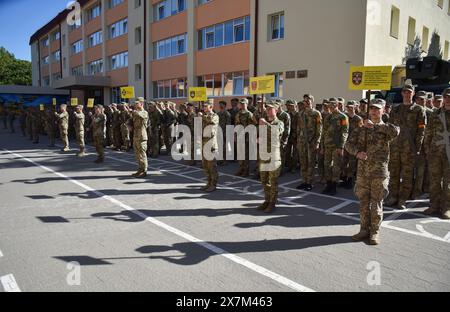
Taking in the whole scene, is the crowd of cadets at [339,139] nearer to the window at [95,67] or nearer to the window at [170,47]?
the window at [170,47]

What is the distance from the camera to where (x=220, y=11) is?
2086 cm

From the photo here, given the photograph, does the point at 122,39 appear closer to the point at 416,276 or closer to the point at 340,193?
the point at 340,193

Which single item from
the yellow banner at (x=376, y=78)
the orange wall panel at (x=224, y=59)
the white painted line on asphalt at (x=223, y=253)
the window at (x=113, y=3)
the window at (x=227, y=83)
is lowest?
the white painted line on asphalt at (x=223, y=253)

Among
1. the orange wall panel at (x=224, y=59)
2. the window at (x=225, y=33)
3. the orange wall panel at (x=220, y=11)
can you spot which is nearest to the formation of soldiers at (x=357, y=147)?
the orange wall panel at (x=224, y=59)

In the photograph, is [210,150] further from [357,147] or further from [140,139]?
[357,147]

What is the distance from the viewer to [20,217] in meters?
6.37

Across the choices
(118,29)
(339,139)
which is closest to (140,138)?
(339,139)

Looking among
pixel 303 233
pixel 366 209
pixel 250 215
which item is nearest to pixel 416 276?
pixel 366 209

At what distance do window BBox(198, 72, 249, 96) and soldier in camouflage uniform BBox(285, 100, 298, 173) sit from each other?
29.7 ft

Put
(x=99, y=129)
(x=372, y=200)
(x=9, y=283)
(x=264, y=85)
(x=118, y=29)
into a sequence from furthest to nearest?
(x=118, y=29), (x=99, y=129), (x=264, y=85), (x=372, y=200), (x=9, y=283)

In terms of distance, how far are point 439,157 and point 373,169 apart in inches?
84.5

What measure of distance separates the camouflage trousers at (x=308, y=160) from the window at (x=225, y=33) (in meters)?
12.4

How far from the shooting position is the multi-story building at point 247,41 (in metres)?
15.1

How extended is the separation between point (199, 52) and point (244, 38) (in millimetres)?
4227
